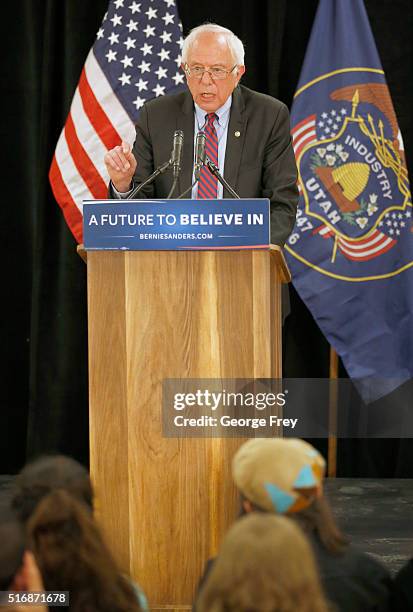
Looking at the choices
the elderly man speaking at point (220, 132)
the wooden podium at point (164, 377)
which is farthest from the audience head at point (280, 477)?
the elderly man speaking at point (220, 132)

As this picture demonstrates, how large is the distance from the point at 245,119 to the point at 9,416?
315 cm

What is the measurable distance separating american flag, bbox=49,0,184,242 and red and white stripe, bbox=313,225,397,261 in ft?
4.03

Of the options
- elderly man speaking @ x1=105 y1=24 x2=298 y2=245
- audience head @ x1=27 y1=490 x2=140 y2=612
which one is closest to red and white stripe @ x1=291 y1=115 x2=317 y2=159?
elderly man speaking @ x1=105 y1=24 x2=298 y2=245

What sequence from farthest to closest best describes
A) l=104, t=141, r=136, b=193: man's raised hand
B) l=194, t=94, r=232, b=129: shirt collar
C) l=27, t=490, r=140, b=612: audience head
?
l=194, t=94, r=232, b=129: shirt collar < l=104, t=141, r=136, b=193: man's raised hand < l=27, t=490, r=140, b=612: audience head

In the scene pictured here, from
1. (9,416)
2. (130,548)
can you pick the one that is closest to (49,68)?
(9,416)

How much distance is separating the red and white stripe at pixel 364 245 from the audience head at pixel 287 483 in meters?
3.71

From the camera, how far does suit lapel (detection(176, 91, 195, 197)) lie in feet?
11.4

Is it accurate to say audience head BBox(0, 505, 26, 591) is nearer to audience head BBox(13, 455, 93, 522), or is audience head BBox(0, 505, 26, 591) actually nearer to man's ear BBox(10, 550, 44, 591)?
man's ear BBox(10, 550, 44, 591)

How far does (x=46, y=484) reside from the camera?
184 cm

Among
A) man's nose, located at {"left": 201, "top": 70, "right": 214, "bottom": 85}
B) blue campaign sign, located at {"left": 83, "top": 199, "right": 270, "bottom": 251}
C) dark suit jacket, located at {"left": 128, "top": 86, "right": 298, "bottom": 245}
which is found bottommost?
blue campaign sign, located at {"left": 83, "top": 199, "right": 270, "bottom": 251}

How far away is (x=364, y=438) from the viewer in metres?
5.80

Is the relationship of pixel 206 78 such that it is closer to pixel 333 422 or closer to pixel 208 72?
pixel 208 72

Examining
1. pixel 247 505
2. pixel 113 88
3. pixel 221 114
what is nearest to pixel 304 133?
pixel 113 88

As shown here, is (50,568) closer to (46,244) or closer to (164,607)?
(164,607)
